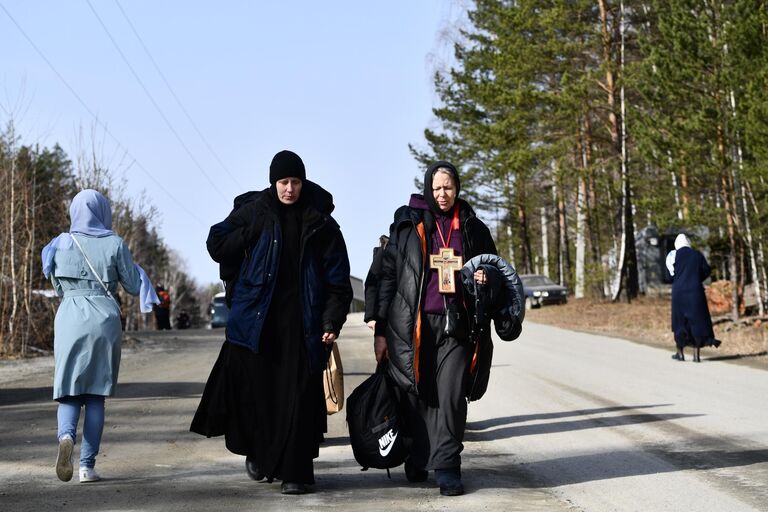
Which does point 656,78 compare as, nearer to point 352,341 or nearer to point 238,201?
point 352,341

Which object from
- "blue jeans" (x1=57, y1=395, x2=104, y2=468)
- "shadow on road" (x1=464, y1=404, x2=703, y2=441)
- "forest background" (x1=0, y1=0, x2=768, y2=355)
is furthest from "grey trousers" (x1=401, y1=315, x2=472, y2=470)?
"forest background" (x1=0, y1=0, x2=768, y2=355)

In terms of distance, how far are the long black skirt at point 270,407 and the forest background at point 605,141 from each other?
663 inches

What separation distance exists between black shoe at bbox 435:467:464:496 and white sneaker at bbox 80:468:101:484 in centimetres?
213

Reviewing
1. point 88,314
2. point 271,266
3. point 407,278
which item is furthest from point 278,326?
point 88,314

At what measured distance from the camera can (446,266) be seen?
777 centimetres


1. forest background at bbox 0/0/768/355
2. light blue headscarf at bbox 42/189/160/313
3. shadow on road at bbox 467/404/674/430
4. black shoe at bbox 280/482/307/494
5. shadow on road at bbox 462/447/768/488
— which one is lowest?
shadow on road at bbox 462/447/768/488

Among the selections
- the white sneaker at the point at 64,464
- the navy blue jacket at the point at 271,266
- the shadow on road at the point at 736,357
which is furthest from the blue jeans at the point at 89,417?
the shadow on road at the point at 736,357

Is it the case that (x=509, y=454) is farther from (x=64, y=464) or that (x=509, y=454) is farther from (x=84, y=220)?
(x=84, y=220)

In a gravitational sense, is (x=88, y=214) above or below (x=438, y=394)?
above

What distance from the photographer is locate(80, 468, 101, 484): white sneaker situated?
7875 mm

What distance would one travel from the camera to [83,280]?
8.09m

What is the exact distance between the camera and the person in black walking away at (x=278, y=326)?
7629 millimetres

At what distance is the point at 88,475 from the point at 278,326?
1.51 meters

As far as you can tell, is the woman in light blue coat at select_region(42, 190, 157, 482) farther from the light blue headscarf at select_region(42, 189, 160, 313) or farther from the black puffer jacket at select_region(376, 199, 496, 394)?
the black puffer jacket at select_region(376, 199, 496, 394)
